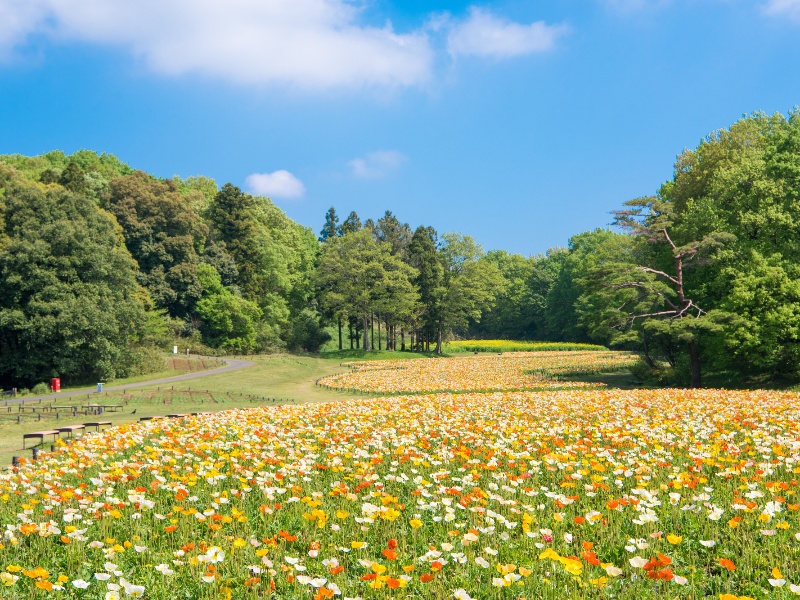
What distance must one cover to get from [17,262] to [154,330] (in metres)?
Answer: 14.2

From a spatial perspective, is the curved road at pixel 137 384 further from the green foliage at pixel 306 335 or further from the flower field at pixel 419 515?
the flower field at pixel 419 515

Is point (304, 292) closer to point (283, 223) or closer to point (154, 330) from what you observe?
point (283, 223)

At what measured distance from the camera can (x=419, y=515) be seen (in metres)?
6.04

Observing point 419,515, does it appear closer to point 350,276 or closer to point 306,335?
point 350,276

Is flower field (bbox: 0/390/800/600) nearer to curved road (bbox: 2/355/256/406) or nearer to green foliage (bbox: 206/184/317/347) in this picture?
curved road (bbox: 2/355/256/406)

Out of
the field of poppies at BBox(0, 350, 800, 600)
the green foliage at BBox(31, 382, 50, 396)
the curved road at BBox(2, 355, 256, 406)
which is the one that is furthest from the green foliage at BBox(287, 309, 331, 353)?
the field of poppies at BBox(0, 350, 800, 600)

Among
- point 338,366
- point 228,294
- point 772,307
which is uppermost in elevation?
point 228,294

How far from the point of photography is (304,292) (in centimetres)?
7488

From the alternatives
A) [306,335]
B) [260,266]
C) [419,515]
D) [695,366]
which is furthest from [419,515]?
[260,266]

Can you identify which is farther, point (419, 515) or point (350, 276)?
point (350, 276)

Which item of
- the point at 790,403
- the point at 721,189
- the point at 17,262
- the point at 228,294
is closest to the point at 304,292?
the point at 228,294

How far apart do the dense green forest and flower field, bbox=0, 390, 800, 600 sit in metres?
18.7

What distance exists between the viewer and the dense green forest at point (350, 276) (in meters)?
27.8

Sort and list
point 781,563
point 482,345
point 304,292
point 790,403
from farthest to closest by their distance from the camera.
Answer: point 482,345 → point 304,292 → point 790,403 → point 781,563
